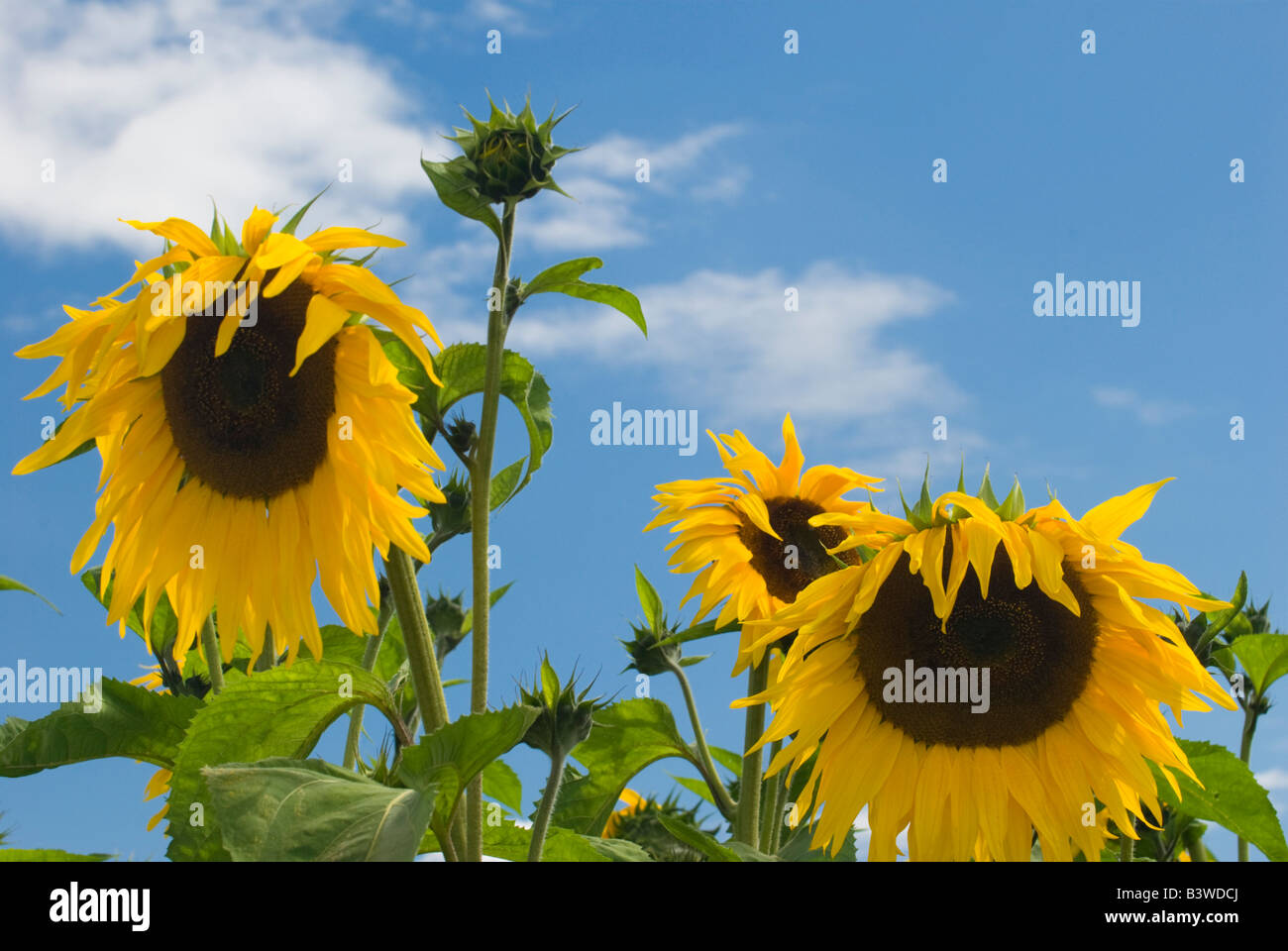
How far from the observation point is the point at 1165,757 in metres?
2.66

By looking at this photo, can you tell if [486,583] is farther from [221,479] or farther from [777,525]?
[777,525]

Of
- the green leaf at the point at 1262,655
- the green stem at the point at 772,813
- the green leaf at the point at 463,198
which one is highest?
the green leaf at the point at 463,198

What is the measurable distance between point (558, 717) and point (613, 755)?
93 centimetres

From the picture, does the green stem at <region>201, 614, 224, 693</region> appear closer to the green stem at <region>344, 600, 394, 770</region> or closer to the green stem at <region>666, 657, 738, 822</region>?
the green stem at <region>344, 600, 394, 770</region>

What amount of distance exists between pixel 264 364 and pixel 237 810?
3.60 feet

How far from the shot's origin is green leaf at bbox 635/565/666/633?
3.89 metres

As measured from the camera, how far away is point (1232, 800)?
2842 mm

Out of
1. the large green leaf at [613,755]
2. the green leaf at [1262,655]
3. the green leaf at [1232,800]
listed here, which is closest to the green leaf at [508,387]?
the large green leaf at [613,755]

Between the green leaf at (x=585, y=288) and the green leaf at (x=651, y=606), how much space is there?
1162mm

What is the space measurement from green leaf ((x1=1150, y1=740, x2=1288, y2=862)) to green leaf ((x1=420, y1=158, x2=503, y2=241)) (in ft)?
6.61

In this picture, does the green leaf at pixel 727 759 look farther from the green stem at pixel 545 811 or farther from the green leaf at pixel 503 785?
the green stem at pixel 545 811

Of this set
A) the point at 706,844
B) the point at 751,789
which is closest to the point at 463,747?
the point at 706,844

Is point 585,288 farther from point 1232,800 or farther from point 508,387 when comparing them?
point 1232,800

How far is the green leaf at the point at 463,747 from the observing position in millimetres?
1963
